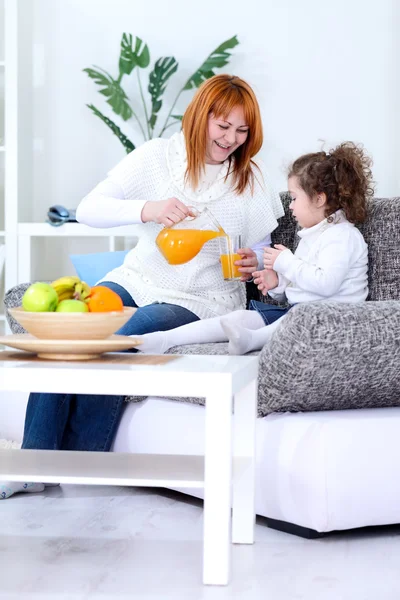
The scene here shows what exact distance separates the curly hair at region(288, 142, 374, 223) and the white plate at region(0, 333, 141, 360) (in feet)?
3.40

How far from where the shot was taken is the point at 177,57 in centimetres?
463

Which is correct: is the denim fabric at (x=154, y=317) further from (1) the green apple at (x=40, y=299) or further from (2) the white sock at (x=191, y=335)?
(1) the green apple at (x=40, y=299)

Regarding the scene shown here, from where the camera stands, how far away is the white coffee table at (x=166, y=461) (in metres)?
1.48

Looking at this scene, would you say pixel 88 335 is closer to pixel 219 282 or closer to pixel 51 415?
pixel 51 415

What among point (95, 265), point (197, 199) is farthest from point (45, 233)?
point (197, 199)

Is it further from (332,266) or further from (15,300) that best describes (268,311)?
(15,300)

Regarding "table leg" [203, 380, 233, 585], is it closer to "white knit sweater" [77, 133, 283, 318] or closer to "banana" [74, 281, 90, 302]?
"banana" [74, 281, 90, 302]

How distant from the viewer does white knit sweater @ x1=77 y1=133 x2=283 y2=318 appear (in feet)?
8.61

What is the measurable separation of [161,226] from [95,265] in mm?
347

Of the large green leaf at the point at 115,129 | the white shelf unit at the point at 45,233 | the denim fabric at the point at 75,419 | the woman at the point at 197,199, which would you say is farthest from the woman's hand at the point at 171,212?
the large green leaf at the point at 115,129

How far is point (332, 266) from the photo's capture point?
239 cm

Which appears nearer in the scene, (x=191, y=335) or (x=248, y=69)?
(x=191, y=335)

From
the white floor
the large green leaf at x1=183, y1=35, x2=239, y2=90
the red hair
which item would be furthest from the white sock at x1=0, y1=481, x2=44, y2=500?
the large green leaf at x1=183, y1=35, x2=239, y2=90

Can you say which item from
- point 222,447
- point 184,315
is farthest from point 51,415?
point 222,447
